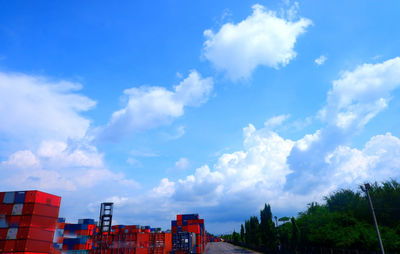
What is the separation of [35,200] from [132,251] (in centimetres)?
2692

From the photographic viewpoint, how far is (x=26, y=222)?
2088cm

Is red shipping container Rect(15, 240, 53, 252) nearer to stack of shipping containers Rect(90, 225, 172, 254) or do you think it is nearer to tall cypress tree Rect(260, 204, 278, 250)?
stack of shipping containers Rect(90, 225, 172, 254)

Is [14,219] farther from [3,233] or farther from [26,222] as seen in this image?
[3,233]

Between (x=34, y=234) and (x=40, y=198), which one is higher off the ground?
(x=40, y=198)

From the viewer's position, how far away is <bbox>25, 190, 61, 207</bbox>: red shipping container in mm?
21453

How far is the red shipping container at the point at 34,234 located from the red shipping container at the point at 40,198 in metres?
2.09

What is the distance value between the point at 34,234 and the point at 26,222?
112cm

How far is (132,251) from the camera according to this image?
1730 inches

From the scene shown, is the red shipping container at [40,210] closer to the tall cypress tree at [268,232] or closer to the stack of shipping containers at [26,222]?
the stack of shipping containers at [26,222]

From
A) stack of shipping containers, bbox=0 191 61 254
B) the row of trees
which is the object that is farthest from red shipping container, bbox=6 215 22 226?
the row of trees

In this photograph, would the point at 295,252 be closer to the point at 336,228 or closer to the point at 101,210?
the point at 336,228

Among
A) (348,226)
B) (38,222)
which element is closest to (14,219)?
(38,222)

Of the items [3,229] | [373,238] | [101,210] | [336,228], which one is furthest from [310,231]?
[3,229]

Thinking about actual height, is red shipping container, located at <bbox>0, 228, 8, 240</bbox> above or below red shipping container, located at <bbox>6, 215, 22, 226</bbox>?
below
